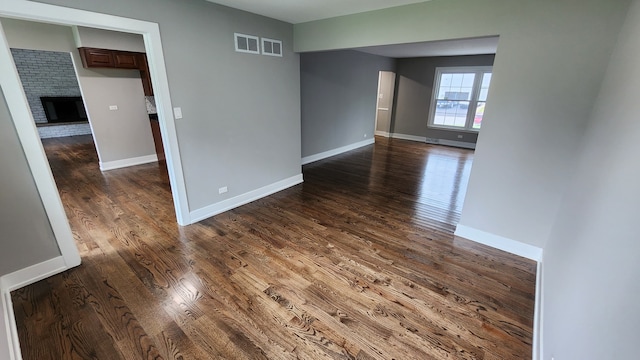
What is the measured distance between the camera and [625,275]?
34.7 inches

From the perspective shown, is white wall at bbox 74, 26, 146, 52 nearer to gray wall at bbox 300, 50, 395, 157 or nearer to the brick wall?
gray wall at bbox 300, 50, 395, 157

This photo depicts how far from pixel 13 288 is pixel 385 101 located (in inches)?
345

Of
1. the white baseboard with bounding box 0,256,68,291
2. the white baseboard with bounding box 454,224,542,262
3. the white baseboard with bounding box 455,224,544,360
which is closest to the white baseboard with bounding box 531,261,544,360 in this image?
the white baseboard with bounding box 455,224,544,360

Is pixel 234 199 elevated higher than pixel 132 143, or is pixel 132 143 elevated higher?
pixel 132 143

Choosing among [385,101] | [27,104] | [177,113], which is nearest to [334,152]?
[385,101]

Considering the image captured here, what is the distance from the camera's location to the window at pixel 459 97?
6961 millimetres

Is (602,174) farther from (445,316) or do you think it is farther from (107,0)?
→ (107,0)

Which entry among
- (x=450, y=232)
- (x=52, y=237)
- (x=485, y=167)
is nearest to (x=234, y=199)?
(x=52, y=237)

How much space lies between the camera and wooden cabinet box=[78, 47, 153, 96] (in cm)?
440

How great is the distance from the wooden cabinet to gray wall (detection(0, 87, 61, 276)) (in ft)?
11.1

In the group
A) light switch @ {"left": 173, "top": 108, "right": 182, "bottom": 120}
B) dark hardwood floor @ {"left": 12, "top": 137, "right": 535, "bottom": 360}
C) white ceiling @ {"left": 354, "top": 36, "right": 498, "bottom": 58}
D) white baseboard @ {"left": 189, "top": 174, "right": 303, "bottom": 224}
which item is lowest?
dark hardwood floor @ {"left": 12, "top": 137, "right": 535, "bottom": 360}

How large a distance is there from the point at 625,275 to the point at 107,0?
361cm

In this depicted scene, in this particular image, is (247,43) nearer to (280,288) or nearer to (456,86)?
(280,288)

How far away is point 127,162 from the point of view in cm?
532
